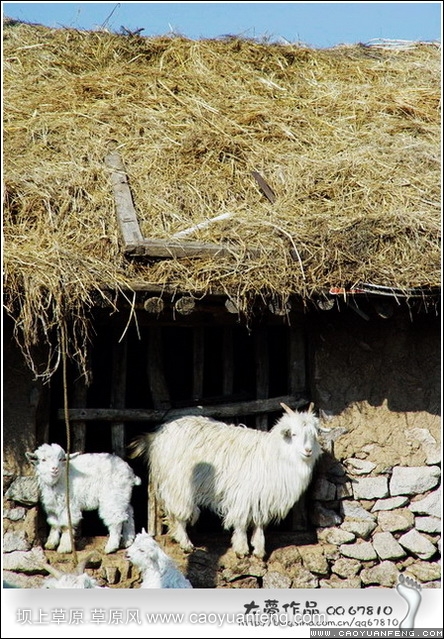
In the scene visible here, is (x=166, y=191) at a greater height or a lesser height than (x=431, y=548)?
greater

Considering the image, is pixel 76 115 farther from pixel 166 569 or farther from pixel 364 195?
pixel 166 569

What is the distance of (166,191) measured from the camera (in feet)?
31.6

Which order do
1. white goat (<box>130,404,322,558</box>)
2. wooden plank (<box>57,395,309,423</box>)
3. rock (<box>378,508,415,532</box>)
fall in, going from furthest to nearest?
rock (<box>378,508,415,532</box>)
wooden plank (<box>57,395,309,423</box>)
white goat (<box>130,404,322,558</box>)

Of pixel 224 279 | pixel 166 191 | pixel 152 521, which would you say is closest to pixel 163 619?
pixel 152 521

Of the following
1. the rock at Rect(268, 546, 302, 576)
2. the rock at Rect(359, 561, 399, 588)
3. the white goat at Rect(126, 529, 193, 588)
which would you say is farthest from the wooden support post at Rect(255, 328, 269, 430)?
the white goat at Rect(126, 529, 193, 588)

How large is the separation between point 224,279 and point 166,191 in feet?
5.28

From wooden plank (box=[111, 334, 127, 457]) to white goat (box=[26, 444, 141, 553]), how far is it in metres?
0.36

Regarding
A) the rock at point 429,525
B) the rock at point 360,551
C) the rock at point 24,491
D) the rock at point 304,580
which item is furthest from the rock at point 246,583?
the rock at point 24,491

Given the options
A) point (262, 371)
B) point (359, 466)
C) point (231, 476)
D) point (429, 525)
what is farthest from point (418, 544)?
point (262, 371)

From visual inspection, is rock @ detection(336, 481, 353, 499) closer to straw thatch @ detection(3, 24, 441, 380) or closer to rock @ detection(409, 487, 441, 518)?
rock @ detection(409, 487, 441, 518)

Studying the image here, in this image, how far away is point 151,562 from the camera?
7.65m

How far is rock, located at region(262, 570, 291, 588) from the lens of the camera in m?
8.80

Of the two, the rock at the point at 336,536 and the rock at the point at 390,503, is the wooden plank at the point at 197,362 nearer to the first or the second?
the rock at the point at 336,536

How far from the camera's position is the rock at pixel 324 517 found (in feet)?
30.2
